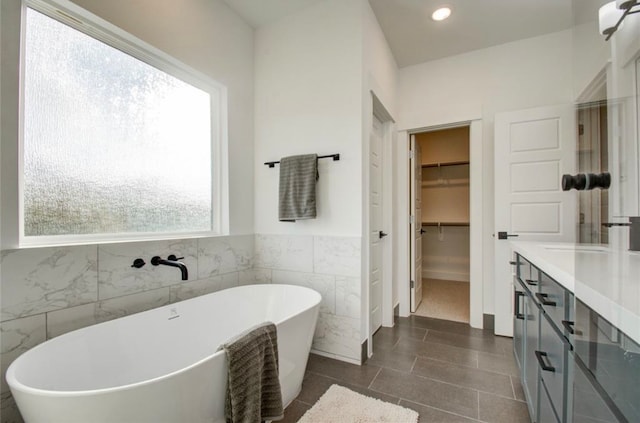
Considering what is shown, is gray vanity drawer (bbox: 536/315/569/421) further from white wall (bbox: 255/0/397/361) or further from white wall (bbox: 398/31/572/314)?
white wall (bbox: 398/31/572/314)

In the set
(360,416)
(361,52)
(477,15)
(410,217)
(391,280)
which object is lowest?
(360,416)

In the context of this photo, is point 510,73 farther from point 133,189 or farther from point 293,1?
point 133,189

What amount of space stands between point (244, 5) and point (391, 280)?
292cm

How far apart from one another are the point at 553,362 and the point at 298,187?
72.1 inches

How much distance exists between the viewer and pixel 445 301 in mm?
3705

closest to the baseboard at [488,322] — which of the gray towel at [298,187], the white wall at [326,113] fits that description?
the white wall at [326,113]

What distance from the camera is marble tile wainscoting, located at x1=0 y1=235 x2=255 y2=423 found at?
122cm

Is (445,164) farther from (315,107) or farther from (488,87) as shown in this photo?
(315,107)

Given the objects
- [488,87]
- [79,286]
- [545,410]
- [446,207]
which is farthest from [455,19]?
[79,286]

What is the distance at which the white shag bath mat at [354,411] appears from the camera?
60.2 inches

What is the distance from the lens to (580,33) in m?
1.14

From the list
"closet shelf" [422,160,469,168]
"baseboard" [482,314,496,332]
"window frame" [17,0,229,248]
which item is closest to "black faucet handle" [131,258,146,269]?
"window frame" [17,0,229,248]

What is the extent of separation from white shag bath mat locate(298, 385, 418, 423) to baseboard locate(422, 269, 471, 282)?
3.72 metres

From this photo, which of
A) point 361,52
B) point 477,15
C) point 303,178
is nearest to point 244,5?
point 361,52
